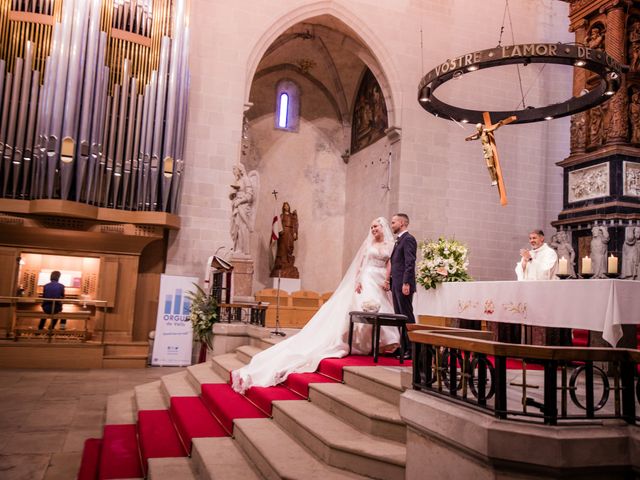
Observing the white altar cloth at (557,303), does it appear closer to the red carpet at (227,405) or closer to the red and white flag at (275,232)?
the red carpet at (227,405)

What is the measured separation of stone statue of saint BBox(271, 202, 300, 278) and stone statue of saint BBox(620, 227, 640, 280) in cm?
847

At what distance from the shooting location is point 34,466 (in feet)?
15.1

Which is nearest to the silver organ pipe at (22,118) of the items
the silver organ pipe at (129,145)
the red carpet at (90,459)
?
the silver organ pipe at (129,145)

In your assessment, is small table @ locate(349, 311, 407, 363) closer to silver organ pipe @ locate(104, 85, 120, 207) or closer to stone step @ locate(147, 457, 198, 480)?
stone step @ locate(147, 457, 198, 480)

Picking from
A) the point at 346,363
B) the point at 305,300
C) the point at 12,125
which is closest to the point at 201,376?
the point at 346,363

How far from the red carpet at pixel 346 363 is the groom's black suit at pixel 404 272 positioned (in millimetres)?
362

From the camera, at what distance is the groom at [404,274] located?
568 centimetres

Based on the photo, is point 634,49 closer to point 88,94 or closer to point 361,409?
point 361,409

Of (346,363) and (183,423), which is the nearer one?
(183,423)

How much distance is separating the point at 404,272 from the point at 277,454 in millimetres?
2508

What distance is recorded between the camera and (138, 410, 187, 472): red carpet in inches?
182

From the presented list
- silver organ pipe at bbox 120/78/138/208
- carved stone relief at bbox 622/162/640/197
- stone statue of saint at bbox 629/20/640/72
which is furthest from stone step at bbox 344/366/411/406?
stone statue of saint at bbox 629/20/640/72

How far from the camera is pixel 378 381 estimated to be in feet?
14.3

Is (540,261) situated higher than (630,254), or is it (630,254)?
(630,254)
